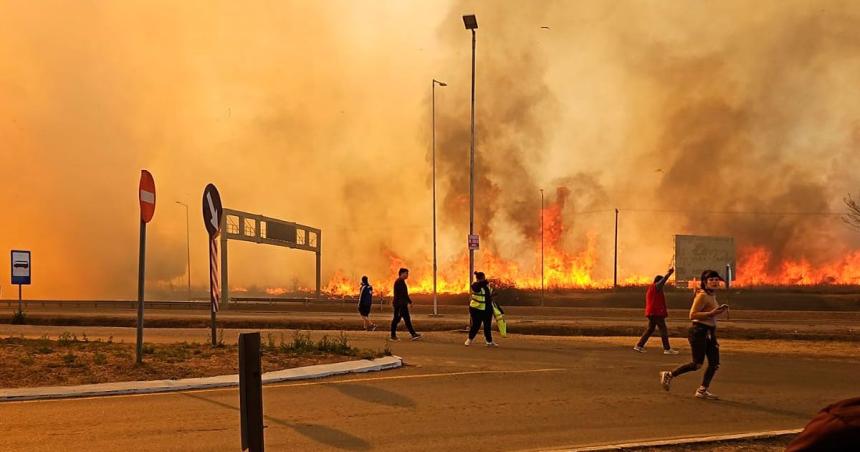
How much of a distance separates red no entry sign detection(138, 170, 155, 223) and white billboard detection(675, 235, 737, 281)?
43.1m

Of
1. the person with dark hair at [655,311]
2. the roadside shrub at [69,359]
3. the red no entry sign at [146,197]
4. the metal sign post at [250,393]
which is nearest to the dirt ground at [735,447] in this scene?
the metal sign post at [250,393]

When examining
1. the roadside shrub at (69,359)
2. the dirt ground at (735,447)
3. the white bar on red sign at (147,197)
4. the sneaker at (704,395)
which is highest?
the white bar on red sign at (147,197)

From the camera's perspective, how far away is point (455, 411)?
8.06 metres

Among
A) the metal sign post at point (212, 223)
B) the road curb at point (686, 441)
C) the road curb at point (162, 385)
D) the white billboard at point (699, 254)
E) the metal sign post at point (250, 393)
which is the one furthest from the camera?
the white billboard at point (699, 254)

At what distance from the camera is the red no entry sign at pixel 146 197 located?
35.3 feet

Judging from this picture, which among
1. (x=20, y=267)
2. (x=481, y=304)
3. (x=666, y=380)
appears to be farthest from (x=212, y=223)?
(x=20, y=267)

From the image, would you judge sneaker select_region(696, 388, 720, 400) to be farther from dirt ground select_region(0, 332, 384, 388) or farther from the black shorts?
dirt ground select_region(0, 332, 384, 388)

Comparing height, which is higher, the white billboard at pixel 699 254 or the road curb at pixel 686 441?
the white billboard at pixel 699 254

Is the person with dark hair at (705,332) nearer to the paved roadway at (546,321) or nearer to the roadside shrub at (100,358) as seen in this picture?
the roadside shrub at (100,358)

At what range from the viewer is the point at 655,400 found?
29.1 ft

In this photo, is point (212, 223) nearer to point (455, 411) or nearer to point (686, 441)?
point (455, 411)

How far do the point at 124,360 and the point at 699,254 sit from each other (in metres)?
44.7

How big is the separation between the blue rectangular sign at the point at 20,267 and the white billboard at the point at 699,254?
132ft

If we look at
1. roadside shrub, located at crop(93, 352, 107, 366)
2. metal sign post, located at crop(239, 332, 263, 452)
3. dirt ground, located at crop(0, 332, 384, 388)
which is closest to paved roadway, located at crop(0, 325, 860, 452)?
dirt ground, located at crop(0, 332, 384, 388)
